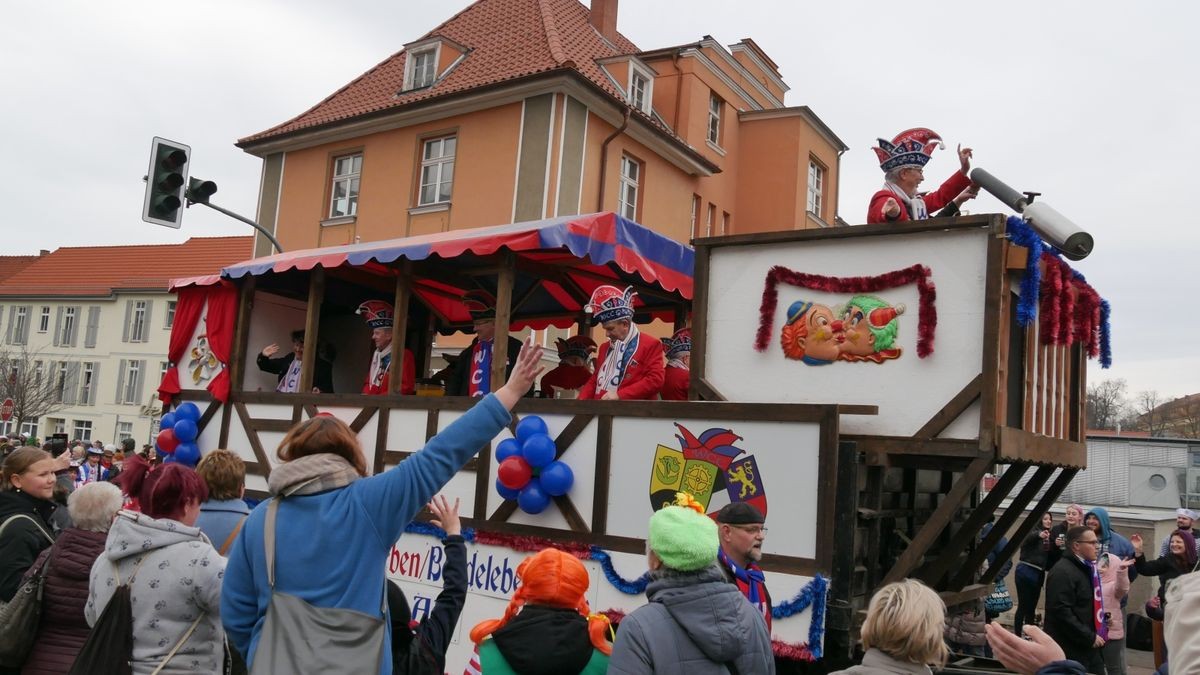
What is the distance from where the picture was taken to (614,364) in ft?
23.1

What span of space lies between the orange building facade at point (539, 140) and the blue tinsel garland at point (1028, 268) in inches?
550

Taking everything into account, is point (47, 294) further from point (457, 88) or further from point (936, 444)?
point (936, 444)

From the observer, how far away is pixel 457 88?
809 inches

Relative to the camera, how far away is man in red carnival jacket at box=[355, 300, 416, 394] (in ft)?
29.2

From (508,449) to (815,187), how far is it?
21808mm

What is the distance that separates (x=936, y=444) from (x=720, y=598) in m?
2.79

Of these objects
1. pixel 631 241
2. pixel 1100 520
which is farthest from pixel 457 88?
pixel 1100 520

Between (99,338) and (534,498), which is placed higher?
(99,338)

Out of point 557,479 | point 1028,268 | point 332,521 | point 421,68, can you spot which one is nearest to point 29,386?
point 421,68

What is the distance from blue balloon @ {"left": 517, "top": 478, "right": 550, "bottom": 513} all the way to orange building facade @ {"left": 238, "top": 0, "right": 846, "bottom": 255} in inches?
514

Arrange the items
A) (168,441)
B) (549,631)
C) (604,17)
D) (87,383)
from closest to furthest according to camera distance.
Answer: (549,631) → (168,441) → (604,17) → (87,383)

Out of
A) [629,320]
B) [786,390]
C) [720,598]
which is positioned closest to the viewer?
[720,598]

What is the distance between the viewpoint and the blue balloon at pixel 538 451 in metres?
6.53

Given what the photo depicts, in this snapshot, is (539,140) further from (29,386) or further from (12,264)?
(12,264)
